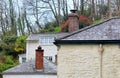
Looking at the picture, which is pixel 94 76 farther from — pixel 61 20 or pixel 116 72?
pixel 61 20

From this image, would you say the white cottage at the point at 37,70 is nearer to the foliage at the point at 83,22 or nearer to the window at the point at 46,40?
the window at the point at 46,40

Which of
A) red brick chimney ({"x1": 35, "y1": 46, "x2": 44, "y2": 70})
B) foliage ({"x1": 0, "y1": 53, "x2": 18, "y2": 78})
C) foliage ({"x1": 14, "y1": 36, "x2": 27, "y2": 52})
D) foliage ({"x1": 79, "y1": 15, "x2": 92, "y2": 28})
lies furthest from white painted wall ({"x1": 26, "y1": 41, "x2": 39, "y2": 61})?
red brick chimney ({"x1": 35, "y1": 46, "x2": 44, "y2": 70})

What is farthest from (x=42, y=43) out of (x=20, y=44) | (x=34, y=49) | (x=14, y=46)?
(x=14, y=46)

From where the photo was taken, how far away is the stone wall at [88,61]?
19.7m

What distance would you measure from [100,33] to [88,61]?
65.2 inches

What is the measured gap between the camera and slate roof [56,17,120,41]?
20.0 m

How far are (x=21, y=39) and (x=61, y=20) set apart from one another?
30.6 feet

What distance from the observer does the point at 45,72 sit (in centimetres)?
3228

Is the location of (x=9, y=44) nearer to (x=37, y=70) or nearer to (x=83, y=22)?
(x=83, y=22)

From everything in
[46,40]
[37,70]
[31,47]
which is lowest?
[37,70]

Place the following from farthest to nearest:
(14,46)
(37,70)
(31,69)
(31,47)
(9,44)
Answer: (9,44)
(14,46)
(31,47)
(31,69)
(37,70)

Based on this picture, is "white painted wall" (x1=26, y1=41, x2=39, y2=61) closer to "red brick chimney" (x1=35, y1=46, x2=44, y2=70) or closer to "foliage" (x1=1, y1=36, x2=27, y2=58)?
"foliage" (x1=1, y1=36, x2=27, y2=58)

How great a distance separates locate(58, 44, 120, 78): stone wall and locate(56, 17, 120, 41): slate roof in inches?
16.4

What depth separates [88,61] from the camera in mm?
19906
